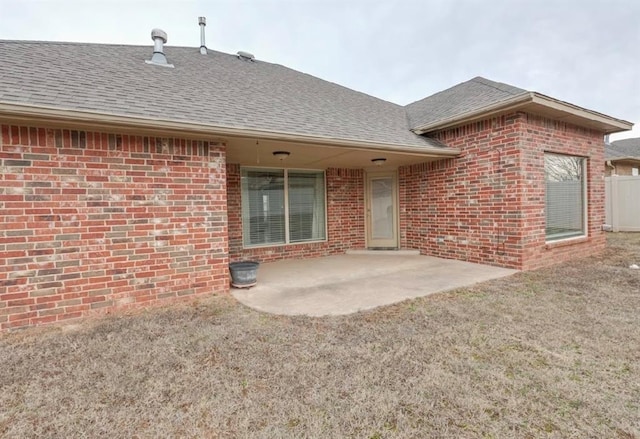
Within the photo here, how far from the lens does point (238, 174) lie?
670 cm

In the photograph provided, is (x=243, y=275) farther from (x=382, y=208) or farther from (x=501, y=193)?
(x=501, y=193)

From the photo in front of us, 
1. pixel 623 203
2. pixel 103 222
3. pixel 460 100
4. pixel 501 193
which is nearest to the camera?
pixel 103 222

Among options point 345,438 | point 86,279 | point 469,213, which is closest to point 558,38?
point 469,213

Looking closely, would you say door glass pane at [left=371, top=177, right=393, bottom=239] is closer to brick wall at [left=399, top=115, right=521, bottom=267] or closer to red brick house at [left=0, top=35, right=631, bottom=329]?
red brick house at [left=0, top=35, right=631, bottom=329]

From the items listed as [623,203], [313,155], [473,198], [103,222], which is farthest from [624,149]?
[103,222]

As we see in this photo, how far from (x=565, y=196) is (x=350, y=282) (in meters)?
5.31

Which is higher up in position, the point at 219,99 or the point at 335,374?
the point at 219,99

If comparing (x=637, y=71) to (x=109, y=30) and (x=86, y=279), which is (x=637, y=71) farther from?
(x=109, y=30)

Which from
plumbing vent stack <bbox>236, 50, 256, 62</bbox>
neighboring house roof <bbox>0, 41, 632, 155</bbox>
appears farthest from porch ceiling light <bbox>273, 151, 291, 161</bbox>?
plumbing vent stack <bbox>236, 50, 256, 62</bbox>

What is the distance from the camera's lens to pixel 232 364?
245cm

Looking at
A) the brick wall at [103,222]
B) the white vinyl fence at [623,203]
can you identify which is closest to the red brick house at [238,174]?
the brick wall at [103,222]

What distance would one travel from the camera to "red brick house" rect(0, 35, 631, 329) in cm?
341


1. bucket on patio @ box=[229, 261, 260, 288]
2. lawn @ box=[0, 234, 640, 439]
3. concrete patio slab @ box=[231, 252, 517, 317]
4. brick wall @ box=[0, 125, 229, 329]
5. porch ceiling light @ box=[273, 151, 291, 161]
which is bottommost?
lawn @ box=[0, 234, 640, 439]

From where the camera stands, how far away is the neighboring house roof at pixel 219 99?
11.9 feet
